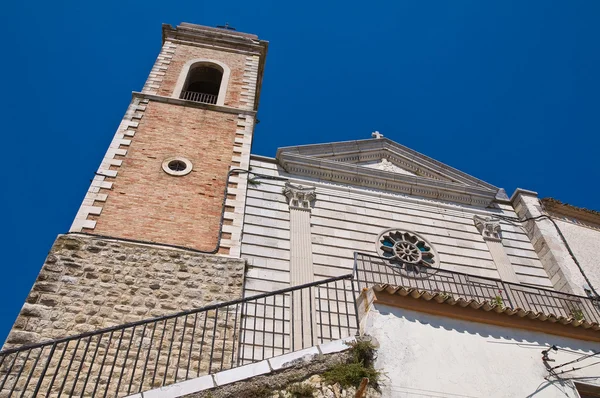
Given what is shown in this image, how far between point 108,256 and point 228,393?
16.3 feet

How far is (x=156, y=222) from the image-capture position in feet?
38.0

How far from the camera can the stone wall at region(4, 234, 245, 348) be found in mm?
9141

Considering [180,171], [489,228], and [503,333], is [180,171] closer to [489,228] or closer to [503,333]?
[489,228]

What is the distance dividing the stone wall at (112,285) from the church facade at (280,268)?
1.1 inches

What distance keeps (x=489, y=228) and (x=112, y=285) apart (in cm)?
937

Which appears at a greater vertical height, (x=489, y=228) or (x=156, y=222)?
(x=489, y=228)

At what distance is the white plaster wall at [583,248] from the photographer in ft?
44.5

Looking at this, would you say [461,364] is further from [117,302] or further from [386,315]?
[117,302]

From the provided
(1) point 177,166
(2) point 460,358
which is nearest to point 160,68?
(1) point 177,166

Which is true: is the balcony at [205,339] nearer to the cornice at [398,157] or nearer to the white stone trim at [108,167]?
the white stone trim at [108,167]

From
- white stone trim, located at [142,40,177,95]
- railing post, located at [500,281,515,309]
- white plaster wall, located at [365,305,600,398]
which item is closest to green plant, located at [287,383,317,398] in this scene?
white plaster wall, located at [365,305,600,398]

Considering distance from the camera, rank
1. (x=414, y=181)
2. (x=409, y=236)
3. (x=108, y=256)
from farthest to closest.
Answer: (x=414, y=181) < (x=409, y=236) < (x=108, y=256)

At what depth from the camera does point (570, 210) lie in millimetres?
15961

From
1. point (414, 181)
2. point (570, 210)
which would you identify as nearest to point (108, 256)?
point (414, 181)
